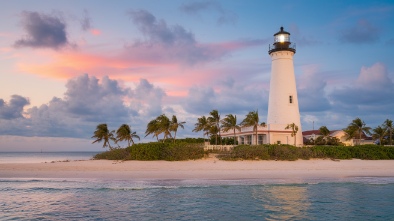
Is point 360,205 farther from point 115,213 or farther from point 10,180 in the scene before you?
point 10,180

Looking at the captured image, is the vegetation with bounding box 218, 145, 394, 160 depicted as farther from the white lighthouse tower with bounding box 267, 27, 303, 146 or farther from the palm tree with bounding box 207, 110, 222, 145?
the palm tree with bounding box 207, 110, 222, 145

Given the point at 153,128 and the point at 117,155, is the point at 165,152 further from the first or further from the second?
the point at 153,128

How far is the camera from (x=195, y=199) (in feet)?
52.1

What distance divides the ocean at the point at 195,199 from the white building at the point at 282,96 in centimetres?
1928

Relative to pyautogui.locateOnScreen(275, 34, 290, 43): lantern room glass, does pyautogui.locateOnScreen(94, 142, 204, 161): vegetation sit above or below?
below

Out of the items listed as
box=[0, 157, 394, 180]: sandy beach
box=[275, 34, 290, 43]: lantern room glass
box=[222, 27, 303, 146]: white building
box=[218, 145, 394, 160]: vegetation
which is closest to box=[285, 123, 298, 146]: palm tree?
box=[222, 27, 303, 146]: white building

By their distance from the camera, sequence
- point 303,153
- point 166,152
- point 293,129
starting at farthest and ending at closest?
point 293,129 → point 303,153 → point 166,152

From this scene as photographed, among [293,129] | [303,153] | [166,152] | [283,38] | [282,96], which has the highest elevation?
[283,38]

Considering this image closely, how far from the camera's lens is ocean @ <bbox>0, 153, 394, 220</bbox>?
13.0 meters

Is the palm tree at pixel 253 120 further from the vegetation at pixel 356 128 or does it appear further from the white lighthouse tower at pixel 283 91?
the vegetation at pixel 356 128

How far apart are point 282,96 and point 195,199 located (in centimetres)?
2781

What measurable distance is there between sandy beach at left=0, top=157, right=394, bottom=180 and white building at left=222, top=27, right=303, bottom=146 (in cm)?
1123

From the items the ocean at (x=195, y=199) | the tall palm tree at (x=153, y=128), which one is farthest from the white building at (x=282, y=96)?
the ocean at (x=195, y=199)

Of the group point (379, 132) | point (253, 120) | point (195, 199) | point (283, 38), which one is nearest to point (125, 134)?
point (253, 120)
